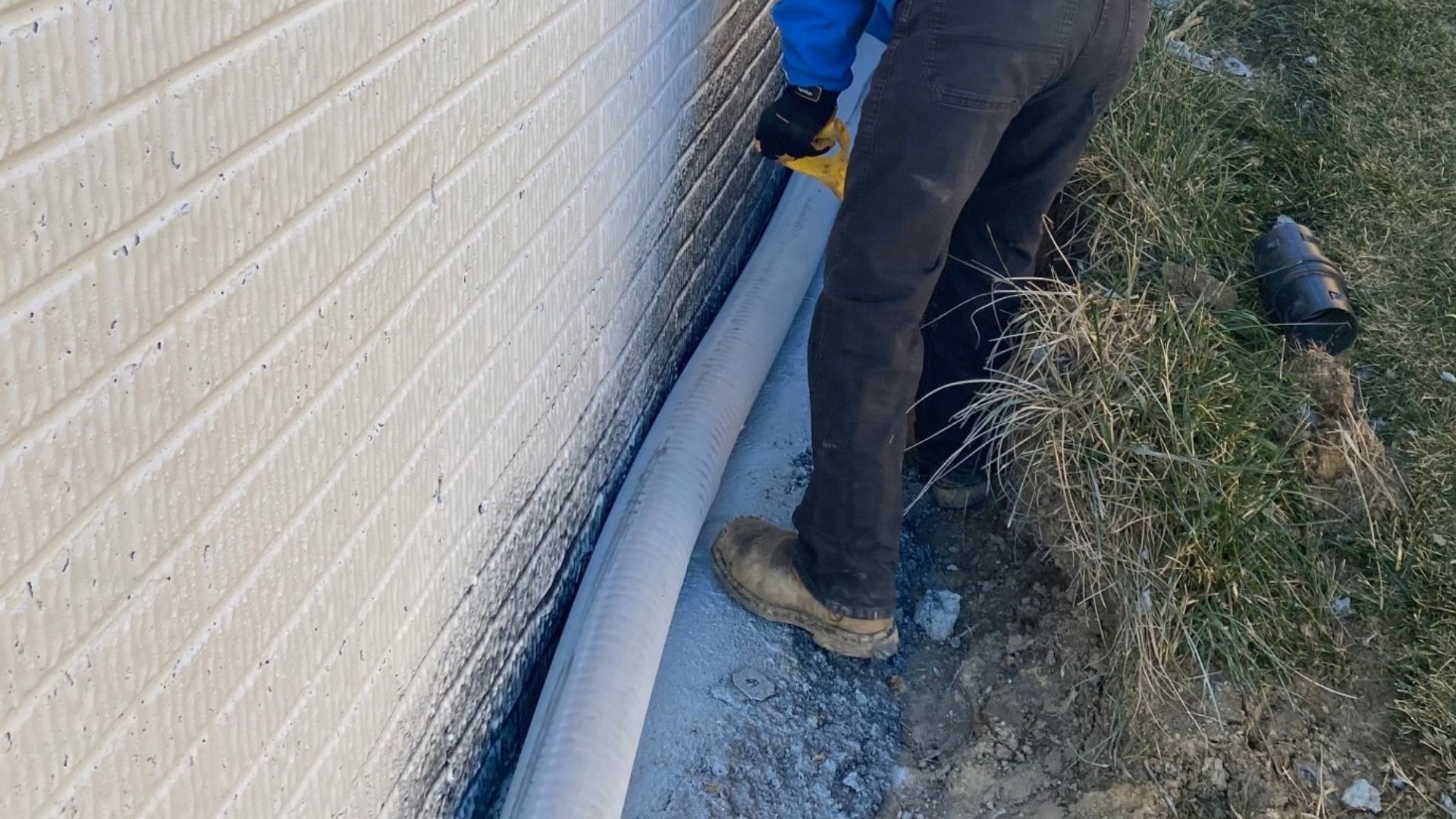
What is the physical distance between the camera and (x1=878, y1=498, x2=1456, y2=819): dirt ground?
85.7 inches

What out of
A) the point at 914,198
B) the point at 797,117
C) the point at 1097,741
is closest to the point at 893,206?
the point at 914,198

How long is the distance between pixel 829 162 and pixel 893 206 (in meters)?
0.50

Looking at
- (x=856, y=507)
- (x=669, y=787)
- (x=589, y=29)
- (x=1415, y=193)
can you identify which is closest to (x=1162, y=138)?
(x=1415, y=193)

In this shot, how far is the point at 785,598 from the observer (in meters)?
2.41

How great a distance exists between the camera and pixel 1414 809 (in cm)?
218

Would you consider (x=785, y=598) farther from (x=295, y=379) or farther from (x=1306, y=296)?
(x=1306, y=296)

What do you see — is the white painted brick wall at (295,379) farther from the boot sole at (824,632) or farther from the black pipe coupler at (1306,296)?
the black pipe coupler at (1306,296)

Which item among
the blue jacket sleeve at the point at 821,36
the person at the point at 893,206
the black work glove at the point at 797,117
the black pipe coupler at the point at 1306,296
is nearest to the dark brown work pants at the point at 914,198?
the person at the point at 893,206

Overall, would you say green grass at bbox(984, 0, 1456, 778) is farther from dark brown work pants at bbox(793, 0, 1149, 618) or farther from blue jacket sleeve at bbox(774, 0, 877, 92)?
blue jacket sleeve at bbox(774, 0, 877, 92)

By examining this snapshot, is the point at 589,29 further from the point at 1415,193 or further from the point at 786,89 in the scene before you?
the point at 1415,193

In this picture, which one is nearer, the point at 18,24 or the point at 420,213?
the point at 18,24

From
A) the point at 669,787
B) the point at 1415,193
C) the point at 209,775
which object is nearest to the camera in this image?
the point at 209,775

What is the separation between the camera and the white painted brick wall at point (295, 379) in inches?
35.9

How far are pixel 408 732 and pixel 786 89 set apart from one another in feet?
4.60
